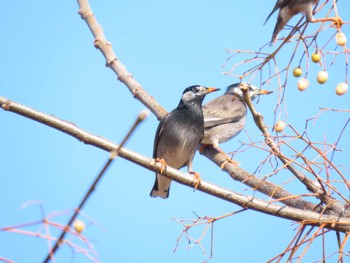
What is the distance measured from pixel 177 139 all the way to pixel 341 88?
278cm

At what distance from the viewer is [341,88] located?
283 centimetres

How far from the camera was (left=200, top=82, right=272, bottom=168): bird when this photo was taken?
669 cm

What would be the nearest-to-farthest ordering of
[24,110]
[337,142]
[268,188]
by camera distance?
[24,110]
[337,142]
[268,188]

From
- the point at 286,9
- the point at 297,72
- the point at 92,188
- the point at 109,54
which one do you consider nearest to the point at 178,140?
the point at 109,54

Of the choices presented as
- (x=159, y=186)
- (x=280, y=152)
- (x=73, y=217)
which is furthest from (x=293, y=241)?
(x=159, y=186)

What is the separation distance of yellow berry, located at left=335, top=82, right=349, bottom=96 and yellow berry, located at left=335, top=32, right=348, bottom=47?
0.92ft

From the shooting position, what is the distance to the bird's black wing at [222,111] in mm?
6957

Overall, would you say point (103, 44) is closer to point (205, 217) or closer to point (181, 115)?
point (181, 115)

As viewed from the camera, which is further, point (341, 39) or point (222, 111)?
point (222, 111)

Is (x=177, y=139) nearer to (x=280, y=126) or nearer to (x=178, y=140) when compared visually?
(x=178, y=140)

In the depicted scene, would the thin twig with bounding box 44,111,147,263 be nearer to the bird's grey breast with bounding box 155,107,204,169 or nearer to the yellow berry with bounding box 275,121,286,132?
the yellow berry with bounding box 275,121,286,132

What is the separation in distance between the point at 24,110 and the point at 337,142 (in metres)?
1.48

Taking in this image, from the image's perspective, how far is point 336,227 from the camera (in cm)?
269

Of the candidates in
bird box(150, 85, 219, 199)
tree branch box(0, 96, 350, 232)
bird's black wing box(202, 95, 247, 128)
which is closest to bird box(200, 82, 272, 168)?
bird's black wing box(202, 95, 247, 128)
